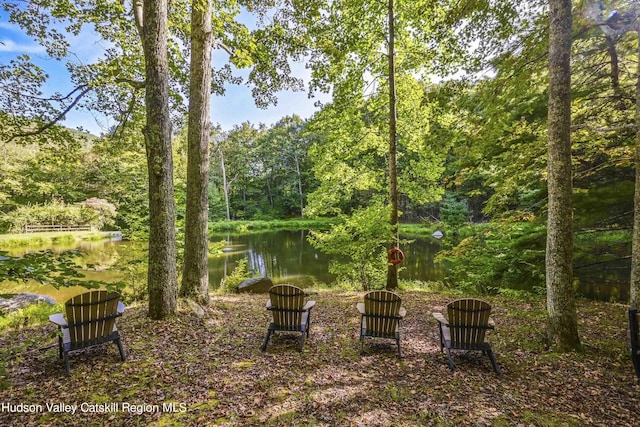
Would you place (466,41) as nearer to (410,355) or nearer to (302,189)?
(410,355)

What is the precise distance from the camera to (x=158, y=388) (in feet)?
9.07

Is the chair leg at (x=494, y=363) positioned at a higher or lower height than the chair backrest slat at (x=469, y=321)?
lower

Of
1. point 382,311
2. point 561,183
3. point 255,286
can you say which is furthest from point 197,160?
point 561,183

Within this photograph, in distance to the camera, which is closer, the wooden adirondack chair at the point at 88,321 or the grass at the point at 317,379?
the grass at the point at 317,379

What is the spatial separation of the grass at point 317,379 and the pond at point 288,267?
3.76ft

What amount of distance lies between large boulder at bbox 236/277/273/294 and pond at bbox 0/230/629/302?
1.48 m

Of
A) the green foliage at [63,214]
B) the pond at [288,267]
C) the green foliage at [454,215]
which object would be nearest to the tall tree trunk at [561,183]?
the pond at [288,267]

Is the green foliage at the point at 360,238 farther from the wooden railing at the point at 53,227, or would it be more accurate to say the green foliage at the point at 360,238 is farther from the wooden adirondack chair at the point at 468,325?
the wooden railing at the point at 53,227

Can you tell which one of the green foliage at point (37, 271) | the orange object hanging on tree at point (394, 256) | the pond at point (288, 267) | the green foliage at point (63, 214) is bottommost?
the pond at point (288, 267)

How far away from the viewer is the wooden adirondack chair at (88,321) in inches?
123

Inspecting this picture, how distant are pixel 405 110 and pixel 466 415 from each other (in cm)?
768

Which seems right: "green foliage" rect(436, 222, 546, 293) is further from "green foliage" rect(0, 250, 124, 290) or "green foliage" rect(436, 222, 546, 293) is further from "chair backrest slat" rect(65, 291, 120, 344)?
"green foliage" rect(0, 250, 124, 290)

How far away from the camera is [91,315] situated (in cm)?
324

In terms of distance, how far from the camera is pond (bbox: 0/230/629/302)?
6.96 m
